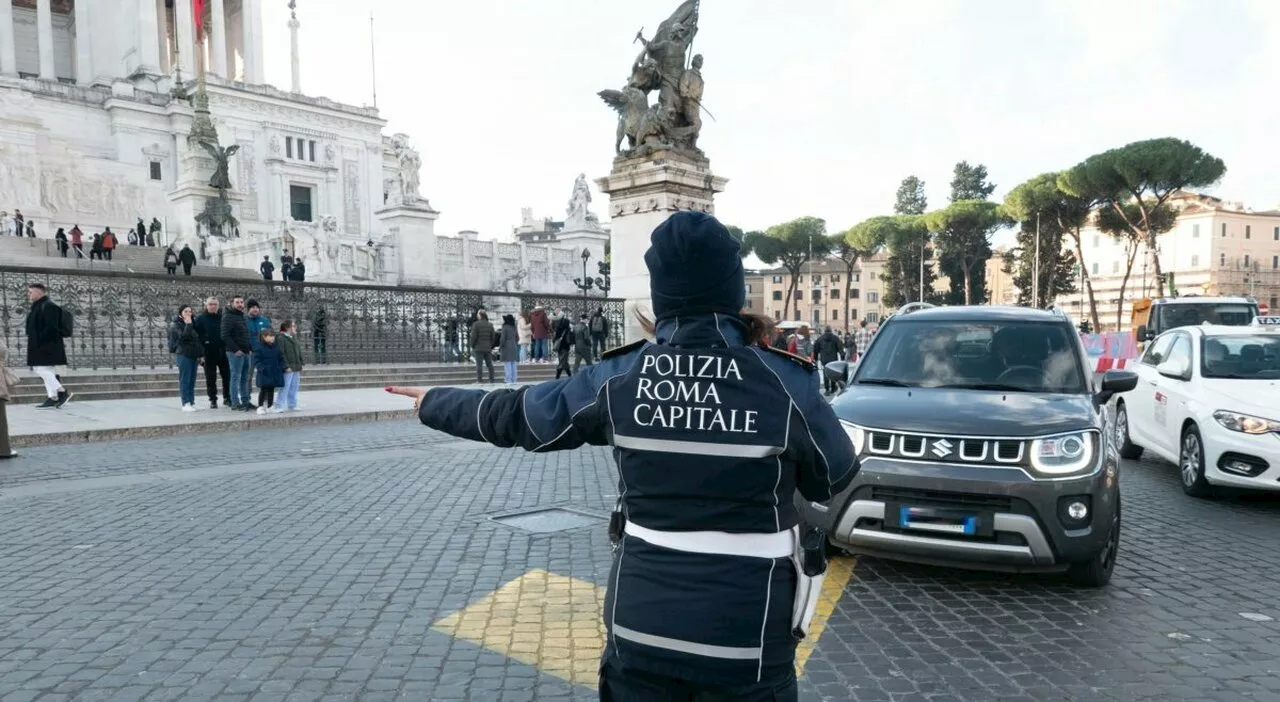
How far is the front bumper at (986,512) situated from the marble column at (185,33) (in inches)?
2912

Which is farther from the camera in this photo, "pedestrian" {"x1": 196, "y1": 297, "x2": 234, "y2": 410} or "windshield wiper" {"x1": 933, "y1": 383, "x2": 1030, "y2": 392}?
"pedestrian" {"x1": 196, "y1": 297, "x2": 234, "y2": 410}

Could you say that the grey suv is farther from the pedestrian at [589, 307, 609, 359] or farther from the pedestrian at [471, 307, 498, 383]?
the pedestrian at [589, 307, 609, 359]

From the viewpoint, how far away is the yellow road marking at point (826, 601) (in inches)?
156

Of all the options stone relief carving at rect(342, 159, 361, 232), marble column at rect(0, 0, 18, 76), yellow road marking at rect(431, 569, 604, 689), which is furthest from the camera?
stone relief carving at rect(342, 159, 361, 232)

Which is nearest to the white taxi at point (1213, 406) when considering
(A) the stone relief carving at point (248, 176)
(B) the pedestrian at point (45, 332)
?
(B) the pedestrian at point (45, 332)

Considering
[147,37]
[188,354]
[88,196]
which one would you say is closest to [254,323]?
[188,354]

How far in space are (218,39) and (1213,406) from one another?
8088 centimetres

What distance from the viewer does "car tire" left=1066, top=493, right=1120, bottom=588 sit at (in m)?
4.88

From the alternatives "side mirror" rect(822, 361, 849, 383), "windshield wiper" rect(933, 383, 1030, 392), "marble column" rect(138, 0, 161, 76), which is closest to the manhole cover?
"side mirror" rect(822, 361, 849, 383)

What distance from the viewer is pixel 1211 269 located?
8750cm

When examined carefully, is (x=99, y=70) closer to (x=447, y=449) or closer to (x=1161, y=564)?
(x=447, y=449)

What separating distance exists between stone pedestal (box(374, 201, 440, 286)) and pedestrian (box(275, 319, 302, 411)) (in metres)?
22.4

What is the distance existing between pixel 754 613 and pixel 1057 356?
4.88 m

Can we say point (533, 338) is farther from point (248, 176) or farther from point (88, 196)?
point (248, 176)
